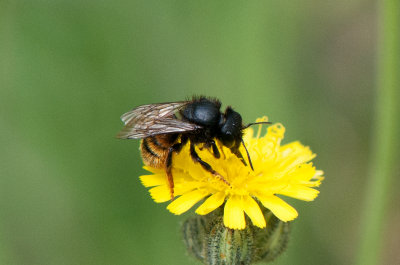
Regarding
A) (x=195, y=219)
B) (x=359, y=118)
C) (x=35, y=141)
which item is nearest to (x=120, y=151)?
(x=35, y=141)

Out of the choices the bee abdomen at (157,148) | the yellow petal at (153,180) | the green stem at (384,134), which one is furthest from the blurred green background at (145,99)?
the bee abdomen at (157,148)

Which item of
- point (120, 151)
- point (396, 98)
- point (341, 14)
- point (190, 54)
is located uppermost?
point (341, 14)

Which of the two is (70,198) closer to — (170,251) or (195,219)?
(170,251)

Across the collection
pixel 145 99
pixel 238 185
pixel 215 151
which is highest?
pixel 145 99

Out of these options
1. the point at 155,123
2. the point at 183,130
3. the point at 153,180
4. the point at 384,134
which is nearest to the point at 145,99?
the point at 153,180

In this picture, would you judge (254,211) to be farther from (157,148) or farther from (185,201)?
(157,148)

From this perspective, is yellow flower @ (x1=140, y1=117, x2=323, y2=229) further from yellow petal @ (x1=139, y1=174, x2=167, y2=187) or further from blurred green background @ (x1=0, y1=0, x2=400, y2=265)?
blurred green background @ (x1=0, y1=0, x2=400, y2=265)

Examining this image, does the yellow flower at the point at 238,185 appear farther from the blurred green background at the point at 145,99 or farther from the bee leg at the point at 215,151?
the blurred green background at the point at 145,99
